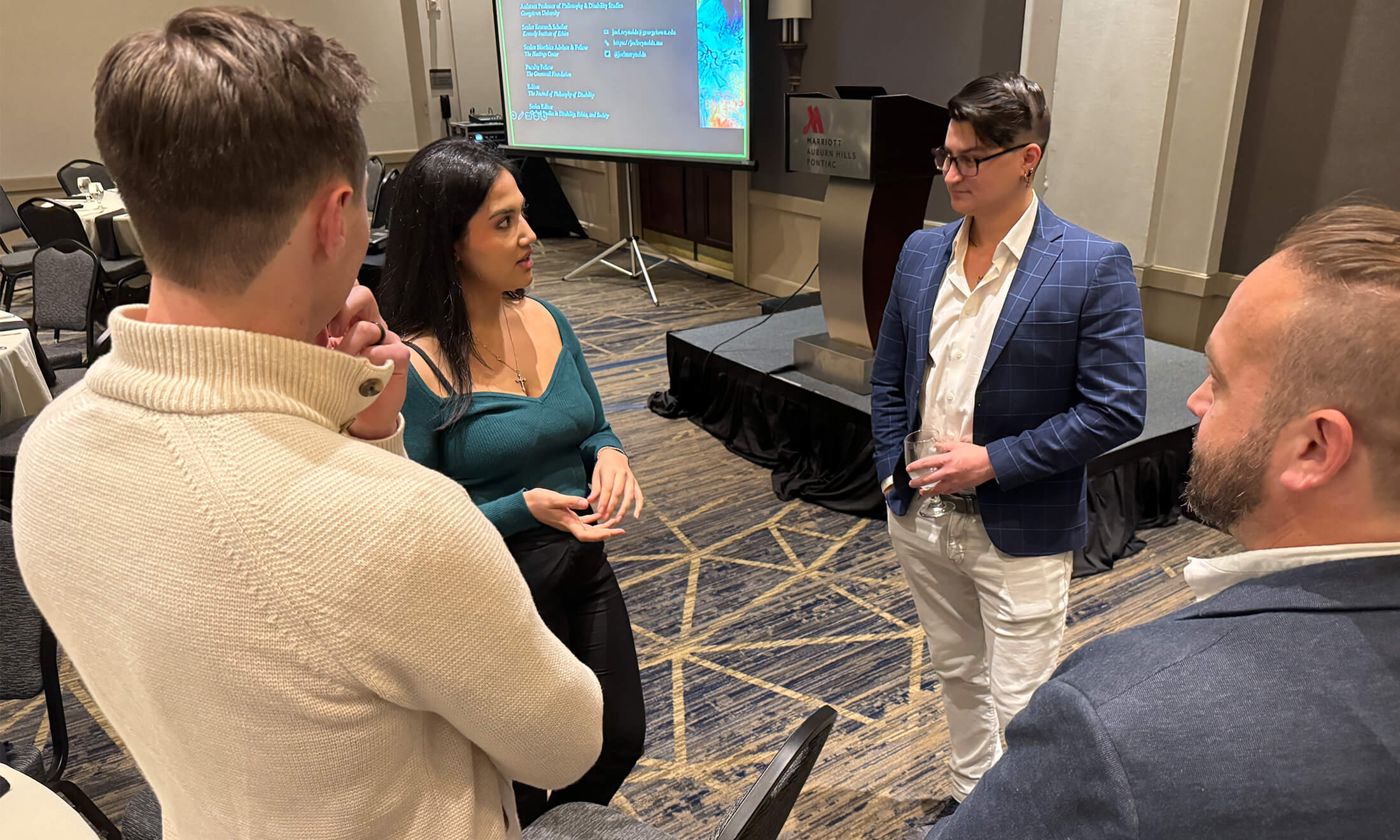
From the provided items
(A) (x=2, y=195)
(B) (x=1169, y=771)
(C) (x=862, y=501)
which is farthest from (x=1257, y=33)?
(A) (x=2, y=195)

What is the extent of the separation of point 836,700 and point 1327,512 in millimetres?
1926

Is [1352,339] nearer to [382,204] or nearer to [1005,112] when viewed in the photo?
[1005,112]

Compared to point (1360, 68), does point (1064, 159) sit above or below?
below

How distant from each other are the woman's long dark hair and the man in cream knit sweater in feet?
3.05

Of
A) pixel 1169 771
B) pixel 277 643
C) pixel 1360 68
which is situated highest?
pixel 1360 68

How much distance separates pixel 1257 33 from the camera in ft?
12.9

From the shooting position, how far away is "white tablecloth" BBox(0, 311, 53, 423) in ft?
10.6

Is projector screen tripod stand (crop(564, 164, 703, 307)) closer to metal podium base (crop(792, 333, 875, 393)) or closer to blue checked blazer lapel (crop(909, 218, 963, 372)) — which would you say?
metal podium base (crop(792, 333, 875, 393))

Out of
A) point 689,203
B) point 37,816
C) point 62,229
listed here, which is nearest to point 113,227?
point 62,229

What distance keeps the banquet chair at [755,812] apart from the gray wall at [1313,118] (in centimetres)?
363

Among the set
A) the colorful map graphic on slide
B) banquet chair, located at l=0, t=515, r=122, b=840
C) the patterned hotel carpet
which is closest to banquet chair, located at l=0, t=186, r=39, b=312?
the patterned hotel carpet

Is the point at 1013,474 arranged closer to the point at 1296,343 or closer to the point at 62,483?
the point at 1296,343

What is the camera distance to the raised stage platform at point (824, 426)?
3295mm

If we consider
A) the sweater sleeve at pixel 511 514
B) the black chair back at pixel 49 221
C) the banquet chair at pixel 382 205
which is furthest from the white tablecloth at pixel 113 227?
the sweater sleeve at pixel 511 514
